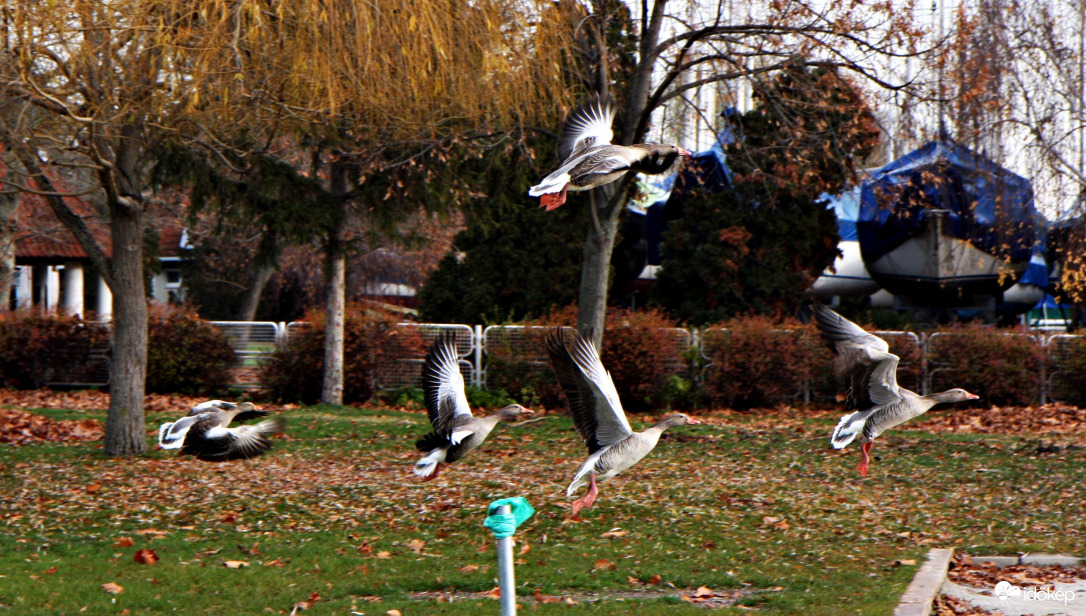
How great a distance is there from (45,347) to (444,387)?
490 inches

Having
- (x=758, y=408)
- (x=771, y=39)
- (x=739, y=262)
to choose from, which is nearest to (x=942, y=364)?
(x=758, y=408)

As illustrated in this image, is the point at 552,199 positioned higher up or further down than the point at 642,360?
higher up

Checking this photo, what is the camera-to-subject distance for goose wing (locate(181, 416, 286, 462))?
9047mm

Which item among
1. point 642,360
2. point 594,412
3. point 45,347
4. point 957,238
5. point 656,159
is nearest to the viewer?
point 594,412

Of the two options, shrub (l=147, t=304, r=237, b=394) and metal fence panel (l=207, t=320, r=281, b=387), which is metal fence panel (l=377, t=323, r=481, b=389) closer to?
metal fence panel (l=207, t=320, r=281, b=387)

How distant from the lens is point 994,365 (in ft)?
56.6

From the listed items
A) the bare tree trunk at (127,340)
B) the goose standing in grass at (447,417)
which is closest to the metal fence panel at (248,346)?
the bare tree trunk at (127,340)

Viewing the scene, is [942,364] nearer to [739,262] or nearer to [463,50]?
[739,262]

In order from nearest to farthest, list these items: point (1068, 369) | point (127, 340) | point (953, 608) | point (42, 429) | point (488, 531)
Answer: point (953, 608)
point (488, 531)
point (127, 340)
point (42, 429)
point (1068, 369)

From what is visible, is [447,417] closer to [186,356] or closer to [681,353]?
[681,353]

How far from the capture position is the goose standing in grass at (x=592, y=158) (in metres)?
6.14

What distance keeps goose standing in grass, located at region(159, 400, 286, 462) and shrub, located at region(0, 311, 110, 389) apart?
396 inches

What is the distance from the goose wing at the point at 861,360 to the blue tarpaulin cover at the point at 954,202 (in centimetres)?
524

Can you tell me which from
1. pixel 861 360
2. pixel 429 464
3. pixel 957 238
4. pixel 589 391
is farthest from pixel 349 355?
pixel 957 238
